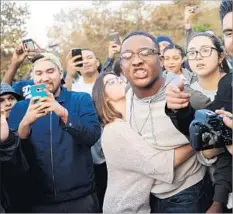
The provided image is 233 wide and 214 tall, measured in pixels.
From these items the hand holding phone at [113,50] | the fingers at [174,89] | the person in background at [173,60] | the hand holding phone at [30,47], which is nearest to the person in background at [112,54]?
the hand holding phone at [113,50]

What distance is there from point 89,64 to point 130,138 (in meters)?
1.60

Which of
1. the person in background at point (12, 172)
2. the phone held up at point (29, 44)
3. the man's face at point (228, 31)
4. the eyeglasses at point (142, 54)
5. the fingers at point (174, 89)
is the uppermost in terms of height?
the phone held up at point (29, 44)

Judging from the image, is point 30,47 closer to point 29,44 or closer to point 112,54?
point 29,44

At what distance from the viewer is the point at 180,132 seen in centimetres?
164

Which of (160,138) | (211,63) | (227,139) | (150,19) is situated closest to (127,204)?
(160,138)

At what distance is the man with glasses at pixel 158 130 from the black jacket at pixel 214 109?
0.11 meters

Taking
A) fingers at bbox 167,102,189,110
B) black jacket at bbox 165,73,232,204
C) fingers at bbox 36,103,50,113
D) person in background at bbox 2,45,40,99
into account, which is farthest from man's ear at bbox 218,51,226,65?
person in background at bbox 2,45,40,99

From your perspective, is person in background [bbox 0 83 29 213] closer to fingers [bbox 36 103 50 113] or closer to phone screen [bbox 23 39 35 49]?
fingers [bbox 36 103 50 113]

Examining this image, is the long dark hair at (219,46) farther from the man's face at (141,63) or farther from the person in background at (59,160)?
the person in background at (59,160)

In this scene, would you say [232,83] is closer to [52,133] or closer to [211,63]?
[211,63]

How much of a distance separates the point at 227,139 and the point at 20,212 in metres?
1.40

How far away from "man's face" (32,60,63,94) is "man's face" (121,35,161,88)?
2.28ft

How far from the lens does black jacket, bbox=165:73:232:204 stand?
5.01 ft

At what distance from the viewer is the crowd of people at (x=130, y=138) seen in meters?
1.60
